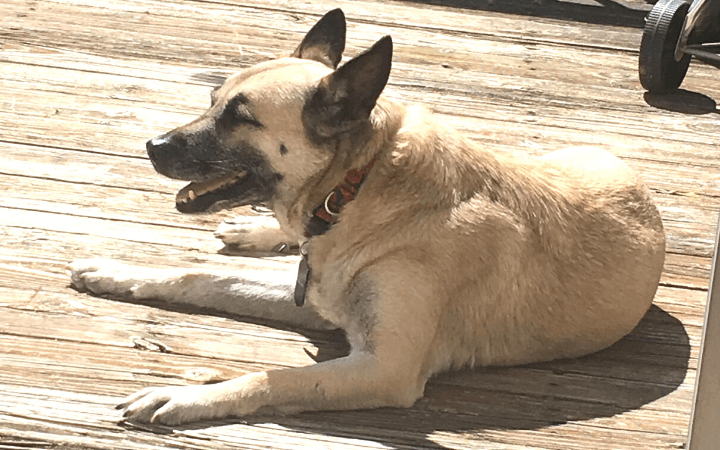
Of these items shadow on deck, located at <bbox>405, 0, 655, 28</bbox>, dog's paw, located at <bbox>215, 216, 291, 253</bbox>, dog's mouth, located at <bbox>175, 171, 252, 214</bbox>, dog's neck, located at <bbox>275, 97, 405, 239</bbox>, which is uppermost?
dog's neck, located at <bbox>275, 97, 405, 239</bbox>

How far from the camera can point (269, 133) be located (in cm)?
283

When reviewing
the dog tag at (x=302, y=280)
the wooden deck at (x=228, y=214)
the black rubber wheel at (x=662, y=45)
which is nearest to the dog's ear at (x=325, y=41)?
the dog tag at (x=302, y=280)

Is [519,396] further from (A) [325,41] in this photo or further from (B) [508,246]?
(A) [325,41]

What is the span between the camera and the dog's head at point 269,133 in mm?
2760

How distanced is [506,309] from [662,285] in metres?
0.90

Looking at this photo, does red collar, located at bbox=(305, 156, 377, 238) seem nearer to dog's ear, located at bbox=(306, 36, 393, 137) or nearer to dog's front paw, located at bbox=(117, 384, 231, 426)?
dog's ear, located at bbox=(306, 36, 393, 137)

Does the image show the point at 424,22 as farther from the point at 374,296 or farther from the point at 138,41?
the point at 374,296

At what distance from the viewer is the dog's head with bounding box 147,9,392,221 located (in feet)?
9.05

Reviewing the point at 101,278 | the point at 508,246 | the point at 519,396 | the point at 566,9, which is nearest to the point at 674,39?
the point at 566,9

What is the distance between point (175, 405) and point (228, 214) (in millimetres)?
1311

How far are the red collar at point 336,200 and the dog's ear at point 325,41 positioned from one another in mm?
429

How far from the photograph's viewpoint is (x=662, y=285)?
361 cm

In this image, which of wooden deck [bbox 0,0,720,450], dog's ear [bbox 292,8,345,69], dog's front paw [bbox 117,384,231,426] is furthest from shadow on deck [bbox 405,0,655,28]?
dog's front paw [bbox 117,384,231,426]

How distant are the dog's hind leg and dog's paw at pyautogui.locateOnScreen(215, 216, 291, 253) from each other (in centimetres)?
37
